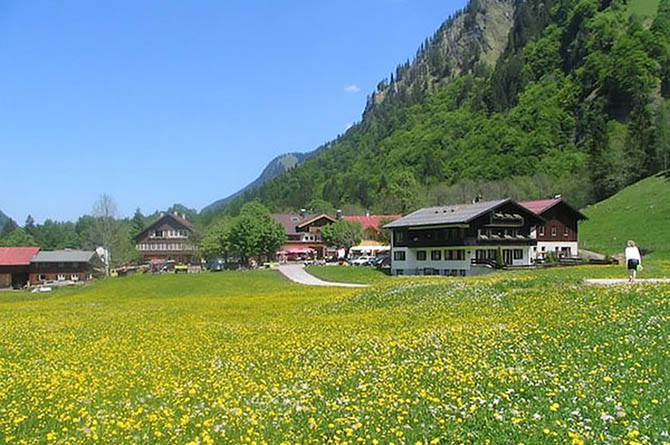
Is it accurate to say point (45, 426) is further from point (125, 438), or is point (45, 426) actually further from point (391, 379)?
point (391, 379)

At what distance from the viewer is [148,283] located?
72188 mm

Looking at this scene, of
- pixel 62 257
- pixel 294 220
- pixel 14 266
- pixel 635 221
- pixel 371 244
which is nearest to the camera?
pixel 635 221

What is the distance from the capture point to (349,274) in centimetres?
7731

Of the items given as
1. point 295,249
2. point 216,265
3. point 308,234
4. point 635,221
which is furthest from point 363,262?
point 308,234

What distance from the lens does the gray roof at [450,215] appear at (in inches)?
2913

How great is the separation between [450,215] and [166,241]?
111040mm

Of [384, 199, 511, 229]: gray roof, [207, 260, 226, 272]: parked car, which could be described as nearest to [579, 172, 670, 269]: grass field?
[384, 199, 511, 229]: gray roof

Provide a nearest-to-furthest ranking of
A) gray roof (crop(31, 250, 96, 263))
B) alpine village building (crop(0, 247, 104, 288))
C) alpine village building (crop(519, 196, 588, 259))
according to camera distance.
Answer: alpine village building (crop(519, 196, 588, 259)) < alpine village building (crop(0, 247, 104, 288)) < gray roof (crop(31, 250, 96, 263))

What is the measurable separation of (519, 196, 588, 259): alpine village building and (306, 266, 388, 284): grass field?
25.9m

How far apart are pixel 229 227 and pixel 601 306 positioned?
9616cm

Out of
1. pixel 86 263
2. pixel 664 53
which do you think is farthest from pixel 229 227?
pixel 664 53

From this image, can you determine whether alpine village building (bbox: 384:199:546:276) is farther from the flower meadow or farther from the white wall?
the flower meadow

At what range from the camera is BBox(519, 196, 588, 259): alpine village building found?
276ft

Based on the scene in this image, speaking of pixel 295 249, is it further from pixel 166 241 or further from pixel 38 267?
pixel 38 267
